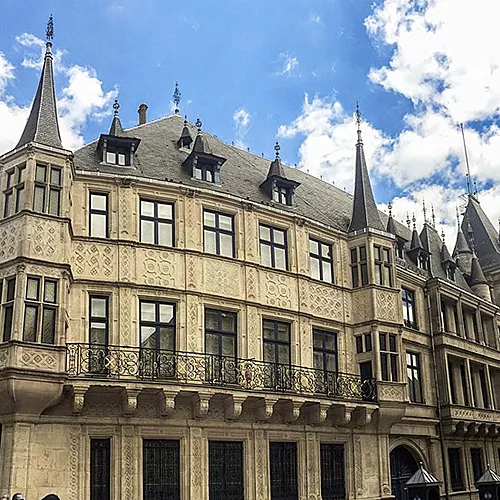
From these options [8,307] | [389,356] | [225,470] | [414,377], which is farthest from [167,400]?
[414,377]

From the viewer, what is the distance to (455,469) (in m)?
31.3

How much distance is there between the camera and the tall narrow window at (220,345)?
2247cm

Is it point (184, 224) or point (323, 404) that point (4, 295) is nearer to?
point (184, 224)

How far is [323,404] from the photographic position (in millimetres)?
24094

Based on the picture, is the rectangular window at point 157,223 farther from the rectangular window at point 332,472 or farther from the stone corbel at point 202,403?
the rectangular window at point 332,472

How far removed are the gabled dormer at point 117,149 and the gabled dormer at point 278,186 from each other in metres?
5.50

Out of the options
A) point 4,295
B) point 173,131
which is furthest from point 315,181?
point 4,295

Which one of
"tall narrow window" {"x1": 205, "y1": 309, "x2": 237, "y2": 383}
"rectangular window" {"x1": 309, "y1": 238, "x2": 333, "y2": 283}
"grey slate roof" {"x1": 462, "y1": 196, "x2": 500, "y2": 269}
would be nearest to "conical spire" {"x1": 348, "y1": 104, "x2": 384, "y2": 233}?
"rectangular window" {"x1": 309, "y1": 238, "x2": 333, "y2": 283}

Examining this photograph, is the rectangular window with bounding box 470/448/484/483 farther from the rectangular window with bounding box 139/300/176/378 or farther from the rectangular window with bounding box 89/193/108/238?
the rectangular window with bounding box 89/193/108/238

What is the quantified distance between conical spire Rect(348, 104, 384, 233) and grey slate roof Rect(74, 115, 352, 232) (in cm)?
72

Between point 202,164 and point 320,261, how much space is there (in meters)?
5.65

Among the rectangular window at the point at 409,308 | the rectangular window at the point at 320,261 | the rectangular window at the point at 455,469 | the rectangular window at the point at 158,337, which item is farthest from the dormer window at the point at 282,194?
the rectangular window at the point at 455,469

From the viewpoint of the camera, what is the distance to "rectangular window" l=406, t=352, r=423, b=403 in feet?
97.6

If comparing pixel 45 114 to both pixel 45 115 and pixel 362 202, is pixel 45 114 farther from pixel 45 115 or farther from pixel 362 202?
pixel 362 202
